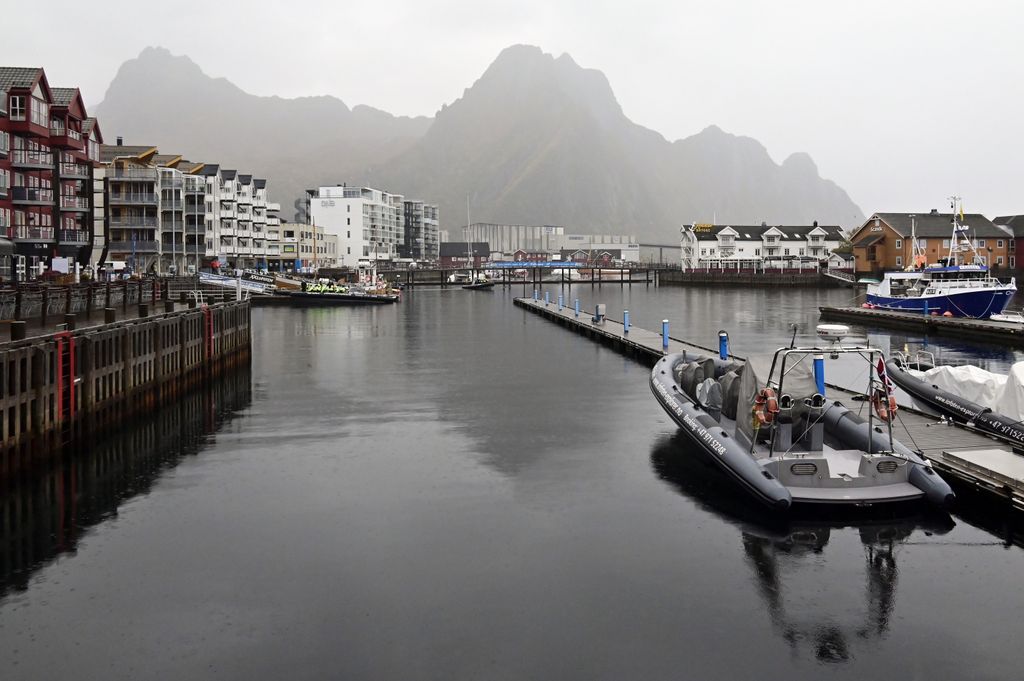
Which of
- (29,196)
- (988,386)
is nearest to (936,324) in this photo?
(988,386)

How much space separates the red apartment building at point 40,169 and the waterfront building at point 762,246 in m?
130

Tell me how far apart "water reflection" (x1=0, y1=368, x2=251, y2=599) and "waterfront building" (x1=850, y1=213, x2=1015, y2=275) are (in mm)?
117268

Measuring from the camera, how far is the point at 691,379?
26.2m

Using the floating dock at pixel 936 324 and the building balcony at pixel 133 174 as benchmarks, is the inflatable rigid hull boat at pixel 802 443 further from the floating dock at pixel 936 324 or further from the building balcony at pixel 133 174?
the building balcony at pixel 133 174

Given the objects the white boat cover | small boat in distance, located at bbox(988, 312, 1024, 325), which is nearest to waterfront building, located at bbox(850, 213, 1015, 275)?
small boat in distance, located at bbox(988, 312, 1024, 325)

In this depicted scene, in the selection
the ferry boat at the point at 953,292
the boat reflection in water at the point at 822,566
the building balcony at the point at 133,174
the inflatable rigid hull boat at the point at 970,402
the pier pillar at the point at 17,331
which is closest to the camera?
the boat reflection in water at the point at 822,566

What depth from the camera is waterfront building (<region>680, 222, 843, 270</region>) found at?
173 metres

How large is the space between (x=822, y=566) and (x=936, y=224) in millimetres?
129170

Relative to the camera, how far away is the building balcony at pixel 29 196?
57656mm

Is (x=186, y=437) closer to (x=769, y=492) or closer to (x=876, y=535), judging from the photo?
(x=769, y=492)

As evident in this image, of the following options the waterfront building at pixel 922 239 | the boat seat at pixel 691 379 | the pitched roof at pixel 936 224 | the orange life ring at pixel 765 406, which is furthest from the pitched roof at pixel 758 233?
the orange life ring at pixel 765 406

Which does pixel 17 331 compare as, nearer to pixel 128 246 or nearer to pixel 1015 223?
pixel 128 246

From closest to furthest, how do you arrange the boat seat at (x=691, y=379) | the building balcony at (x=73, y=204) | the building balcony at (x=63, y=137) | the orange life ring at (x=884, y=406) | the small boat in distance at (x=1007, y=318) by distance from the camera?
1. the orange life ring at (x=884, y=406)
2. the boat seat at (x=691, y=379)
3. the small boat in distance at (x=1007, y=318)
4. the building balcony at (x=63, y=137)
5. the building balcony at (x=73, y=204)

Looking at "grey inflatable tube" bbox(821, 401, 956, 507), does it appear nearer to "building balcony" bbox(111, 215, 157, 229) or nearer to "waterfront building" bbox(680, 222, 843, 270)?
"building balcony" bbox(111, 215, 157, 229)
